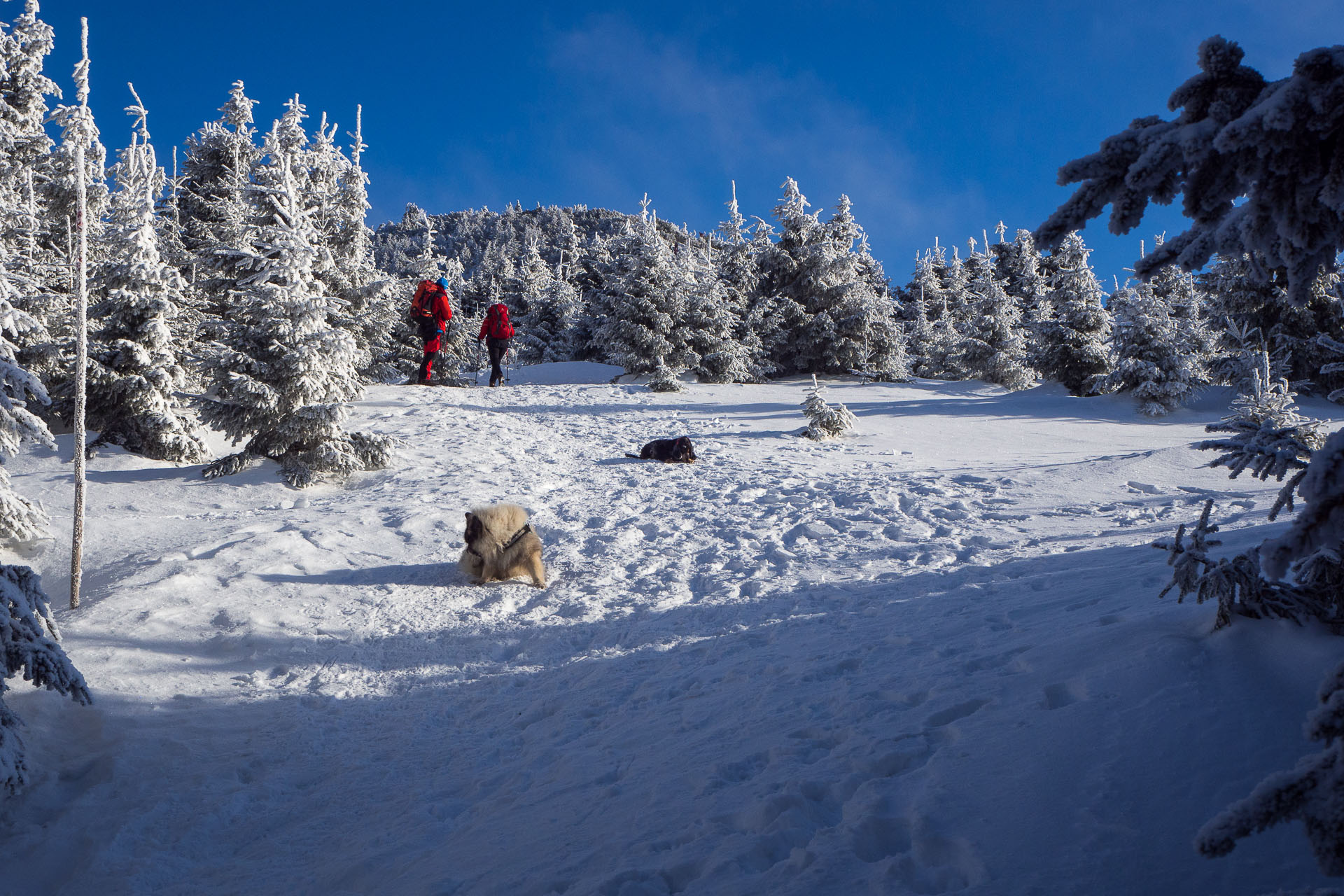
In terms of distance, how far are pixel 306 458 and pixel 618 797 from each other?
28.3ft

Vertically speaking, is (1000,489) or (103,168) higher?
(103,168)

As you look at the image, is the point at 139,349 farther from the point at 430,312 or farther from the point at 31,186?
the point at 430,312

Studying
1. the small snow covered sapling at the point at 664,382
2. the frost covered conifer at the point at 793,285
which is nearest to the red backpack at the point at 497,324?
the small snow covered sapling at the point at 664,382

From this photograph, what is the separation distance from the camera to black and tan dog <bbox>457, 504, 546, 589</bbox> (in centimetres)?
688

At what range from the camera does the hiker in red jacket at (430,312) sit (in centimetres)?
1939

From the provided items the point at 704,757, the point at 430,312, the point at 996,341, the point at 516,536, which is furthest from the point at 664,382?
the point at 704,757

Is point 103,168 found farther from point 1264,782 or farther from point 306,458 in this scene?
point 1264,782

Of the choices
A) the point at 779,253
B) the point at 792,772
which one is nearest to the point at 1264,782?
the point at 792,772

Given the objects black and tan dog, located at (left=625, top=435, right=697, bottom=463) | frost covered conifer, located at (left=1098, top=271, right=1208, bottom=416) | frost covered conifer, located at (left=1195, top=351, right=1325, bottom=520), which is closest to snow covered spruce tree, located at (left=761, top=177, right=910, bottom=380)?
frost covered conifer, located at (left=1098, top=271, right=1208, bottom=416)

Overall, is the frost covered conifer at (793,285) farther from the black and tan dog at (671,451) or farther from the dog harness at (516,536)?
the dog harness at (516,536)

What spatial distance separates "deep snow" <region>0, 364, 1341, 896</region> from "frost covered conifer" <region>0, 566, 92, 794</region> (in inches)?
15.2

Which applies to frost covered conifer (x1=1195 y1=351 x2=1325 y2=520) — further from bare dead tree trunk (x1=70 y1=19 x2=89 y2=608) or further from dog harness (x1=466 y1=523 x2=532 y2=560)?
bare dead tree trunk (x1=70 y1=19 x2=89 y2=608)

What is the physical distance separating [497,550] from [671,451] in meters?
5.29

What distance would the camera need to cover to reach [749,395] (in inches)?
779
